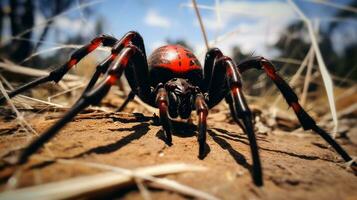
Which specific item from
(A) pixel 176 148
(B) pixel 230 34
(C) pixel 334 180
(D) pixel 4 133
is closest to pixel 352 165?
(C) pixel 334 180

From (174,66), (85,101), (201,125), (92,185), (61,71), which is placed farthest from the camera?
(174,66)

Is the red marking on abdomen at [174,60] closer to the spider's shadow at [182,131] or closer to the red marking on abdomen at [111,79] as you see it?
the spider's shadow at [182,131]

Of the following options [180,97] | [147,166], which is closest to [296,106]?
[180,97]

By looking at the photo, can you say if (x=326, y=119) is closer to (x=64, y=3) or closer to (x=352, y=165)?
(x=352, y=165)

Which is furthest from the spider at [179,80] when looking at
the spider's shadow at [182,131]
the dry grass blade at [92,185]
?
the dry grass blade at [92,185]

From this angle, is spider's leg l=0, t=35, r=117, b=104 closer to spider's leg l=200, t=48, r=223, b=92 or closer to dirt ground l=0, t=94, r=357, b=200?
dirt ground l=0, t=94, r=357, b=200

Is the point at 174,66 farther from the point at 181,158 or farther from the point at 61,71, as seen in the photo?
the point at 181,158
